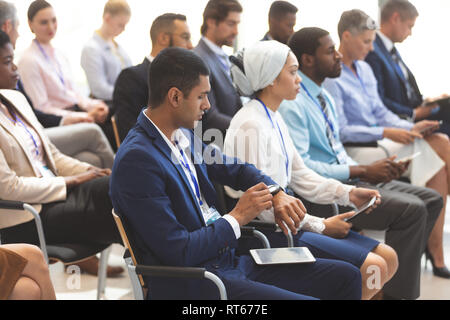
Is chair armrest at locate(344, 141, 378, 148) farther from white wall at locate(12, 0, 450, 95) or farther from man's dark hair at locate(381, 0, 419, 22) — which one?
white wall at locate(12, 0, 450, 95)

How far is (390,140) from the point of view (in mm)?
3645

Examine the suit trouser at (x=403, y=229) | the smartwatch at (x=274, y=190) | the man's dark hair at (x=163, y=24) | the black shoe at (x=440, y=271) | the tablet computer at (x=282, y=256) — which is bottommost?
the black shoe at (x=440, y=271)

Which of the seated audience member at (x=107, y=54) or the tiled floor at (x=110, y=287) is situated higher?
the seated audience member at (x=107, y=54)

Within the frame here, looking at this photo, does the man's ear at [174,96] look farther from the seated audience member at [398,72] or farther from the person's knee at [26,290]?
the seated audience member at [398,72]

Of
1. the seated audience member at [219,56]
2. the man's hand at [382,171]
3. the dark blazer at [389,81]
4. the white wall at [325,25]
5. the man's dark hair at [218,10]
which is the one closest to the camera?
the man's hand at [382,171]

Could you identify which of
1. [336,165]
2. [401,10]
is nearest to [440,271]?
[336,165]

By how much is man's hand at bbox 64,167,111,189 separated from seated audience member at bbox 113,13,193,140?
28 centimetres

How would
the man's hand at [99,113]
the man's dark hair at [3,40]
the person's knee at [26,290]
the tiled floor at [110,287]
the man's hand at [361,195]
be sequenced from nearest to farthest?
the person's knee at [26,290] < the man's hand at [361,195] < the man's dark hair at [3,40] < the tiled floor at [110,287] < the man's hand at [99,113]

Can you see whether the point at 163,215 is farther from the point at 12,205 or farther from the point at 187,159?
the point at 12,205

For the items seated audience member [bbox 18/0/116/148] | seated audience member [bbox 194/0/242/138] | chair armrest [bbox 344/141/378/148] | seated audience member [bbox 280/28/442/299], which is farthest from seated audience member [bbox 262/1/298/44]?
seated audience member [bbox 18/0/116/148]

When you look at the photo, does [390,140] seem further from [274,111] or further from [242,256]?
[242,256]

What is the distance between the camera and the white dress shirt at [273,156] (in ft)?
7.88

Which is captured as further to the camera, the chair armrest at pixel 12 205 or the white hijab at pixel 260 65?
the white hijab at pixel 260 65

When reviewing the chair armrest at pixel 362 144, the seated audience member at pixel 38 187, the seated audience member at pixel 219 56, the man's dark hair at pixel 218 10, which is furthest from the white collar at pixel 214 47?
the seated audience member at pixel 38 187
